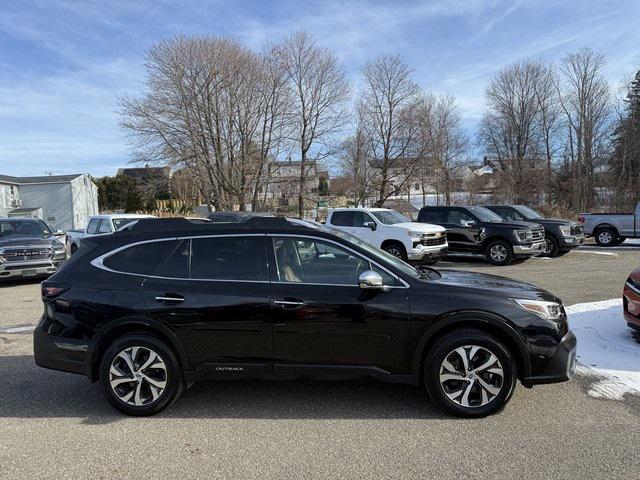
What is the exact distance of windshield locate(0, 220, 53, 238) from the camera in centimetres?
1333

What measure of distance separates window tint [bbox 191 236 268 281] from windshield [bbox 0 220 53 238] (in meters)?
11.0

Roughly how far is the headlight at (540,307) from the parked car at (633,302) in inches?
94.1

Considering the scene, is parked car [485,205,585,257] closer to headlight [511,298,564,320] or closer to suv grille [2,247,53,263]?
headlight [511,298,564,320]

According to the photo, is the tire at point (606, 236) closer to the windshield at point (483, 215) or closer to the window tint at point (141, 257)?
the windshield at point (483, 215)

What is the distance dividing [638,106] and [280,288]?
46.0 meters

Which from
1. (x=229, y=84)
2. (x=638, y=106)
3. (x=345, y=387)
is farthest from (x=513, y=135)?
(x=345, y=387)

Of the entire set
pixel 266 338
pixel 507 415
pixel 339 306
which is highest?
pixel 339 306

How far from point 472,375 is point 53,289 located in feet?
12.3

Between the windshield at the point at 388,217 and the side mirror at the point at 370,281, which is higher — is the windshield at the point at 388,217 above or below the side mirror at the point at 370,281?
above

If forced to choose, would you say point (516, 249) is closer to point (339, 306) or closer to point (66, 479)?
point (339, 306)

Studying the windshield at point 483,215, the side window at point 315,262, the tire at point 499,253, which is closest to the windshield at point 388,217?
the windshield at point 483,215

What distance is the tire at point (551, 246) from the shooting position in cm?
1636

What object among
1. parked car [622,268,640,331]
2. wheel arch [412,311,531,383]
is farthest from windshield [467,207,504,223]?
wheel arch [412,311,531,383]

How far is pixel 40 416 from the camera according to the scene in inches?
167
